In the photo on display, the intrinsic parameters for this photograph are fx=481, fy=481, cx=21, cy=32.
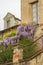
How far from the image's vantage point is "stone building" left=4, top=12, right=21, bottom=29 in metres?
41.0

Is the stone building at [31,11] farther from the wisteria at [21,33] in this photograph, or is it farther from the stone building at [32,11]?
the wisteria at [21,33]

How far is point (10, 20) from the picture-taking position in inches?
1686

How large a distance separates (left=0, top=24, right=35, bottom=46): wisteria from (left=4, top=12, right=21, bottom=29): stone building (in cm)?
743

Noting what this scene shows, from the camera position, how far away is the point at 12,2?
4253cm

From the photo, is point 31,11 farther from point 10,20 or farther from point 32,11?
point 10,20

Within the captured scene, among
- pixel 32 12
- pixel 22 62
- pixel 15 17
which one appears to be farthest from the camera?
pixel 15 17

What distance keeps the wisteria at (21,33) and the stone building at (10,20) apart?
7.43 meters

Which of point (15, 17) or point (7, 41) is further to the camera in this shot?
point (15, 17)

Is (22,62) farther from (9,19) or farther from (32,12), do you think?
(9,19)

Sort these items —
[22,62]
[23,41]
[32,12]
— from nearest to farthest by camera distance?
[22,62]
[23,41]
[32,12]

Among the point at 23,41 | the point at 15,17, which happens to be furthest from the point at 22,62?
the point at 15,17

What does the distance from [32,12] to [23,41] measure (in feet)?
13.5

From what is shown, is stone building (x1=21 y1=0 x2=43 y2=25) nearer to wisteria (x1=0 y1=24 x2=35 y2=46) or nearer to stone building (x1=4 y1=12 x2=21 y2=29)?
wisteria (x1=0 y1=24 x2=35 y2=46)

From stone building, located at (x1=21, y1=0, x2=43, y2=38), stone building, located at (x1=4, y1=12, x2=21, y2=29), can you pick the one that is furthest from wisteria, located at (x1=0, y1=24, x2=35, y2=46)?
stone building, located at (x1=4, y1=12, x2=21, y2=29)
